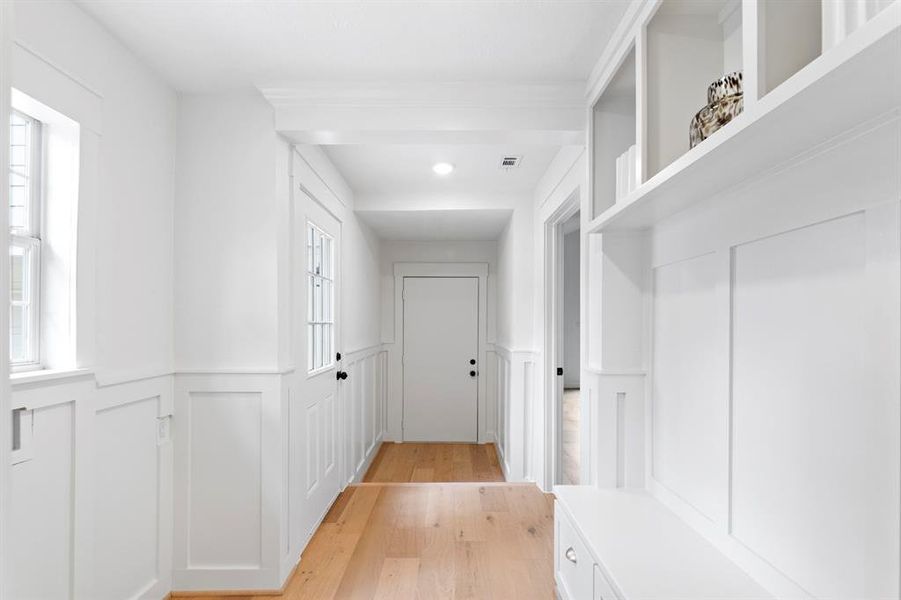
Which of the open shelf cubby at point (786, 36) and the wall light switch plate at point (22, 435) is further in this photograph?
the wall light switch plate at point (22, 435)

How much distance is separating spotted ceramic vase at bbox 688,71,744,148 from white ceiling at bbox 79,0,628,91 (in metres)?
0.60

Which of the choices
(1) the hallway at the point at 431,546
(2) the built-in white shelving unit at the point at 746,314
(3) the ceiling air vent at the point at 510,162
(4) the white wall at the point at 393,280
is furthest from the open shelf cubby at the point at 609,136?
(4) the white wall at the point at 393,280

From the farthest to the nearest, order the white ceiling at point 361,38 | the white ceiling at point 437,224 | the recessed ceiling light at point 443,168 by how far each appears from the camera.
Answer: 1. the white ceiling at point 437,224
2. the recessed ceiling light at point 443,168
3. the white ceiling at point 361,38


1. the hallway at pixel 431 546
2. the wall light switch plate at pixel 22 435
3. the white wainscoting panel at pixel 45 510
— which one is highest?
the wall light switch plate at pixel 22 435

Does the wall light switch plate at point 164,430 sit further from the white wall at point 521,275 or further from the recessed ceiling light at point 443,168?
the white wall at point 521,275

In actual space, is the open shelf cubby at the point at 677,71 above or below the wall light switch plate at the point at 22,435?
above

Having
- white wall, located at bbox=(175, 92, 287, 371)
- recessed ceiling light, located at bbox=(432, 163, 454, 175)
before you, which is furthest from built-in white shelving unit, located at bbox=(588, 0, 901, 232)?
recessed ceiling light, located at bbox=(432, 163, 454, 175)

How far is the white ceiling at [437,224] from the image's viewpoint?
445 centimetres

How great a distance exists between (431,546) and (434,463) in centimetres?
248

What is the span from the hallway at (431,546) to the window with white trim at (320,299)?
967mm

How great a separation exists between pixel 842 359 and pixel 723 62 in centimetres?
101

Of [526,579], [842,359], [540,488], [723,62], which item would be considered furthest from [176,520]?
[723,62]

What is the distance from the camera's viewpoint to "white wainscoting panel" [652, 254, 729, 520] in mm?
1700

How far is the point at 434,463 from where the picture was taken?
210 inches
